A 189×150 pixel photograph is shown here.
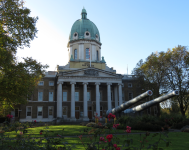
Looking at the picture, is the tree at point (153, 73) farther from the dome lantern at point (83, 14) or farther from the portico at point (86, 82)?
the dome lantern at point (83, 14)

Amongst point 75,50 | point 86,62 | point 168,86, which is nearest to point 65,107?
point 86,62

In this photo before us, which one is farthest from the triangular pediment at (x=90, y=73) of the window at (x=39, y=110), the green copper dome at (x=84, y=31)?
the green copper dome at (x=84, y=31)

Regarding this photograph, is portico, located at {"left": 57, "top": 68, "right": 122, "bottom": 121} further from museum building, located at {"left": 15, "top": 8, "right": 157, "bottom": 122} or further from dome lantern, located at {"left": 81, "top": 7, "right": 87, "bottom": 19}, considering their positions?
dome lantern, located at {"left": 81, "top": 7, "right": 87, "bottom": 19}

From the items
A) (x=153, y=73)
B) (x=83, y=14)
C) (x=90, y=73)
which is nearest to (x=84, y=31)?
(x=83, y=14)

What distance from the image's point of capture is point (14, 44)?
1839cm

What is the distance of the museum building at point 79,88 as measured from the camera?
4012 centimetres

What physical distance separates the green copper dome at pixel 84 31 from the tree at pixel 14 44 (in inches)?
1139

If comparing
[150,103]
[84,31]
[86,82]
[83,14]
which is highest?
[83,14]

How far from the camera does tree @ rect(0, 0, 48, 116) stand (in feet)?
56.8

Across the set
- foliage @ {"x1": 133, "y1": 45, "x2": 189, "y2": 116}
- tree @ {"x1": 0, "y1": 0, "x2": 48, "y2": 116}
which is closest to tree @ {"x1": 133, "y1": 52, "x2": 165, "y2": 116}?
foliage @ {"x1": 133, "y1": 45, "x2": 189, "y2": 116}

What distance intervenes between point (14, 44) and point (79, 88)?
88.5ft

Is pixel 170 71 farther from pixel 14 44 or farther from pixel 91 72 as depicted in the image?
pixel 14 44

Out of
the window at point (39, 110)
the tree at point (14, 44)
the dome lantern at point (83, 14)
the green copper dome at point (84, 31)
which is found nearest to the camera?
the tree at point (14, 44)

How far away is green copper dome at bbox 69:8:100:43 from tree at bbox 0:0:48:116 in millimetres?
28927
